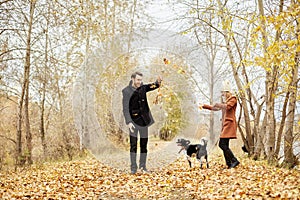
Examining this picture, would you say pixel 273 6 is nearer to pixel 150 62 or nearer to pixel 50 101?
pixel 150 62

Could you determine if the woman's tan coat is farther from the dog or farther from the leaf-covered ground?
the leaf-covered ground

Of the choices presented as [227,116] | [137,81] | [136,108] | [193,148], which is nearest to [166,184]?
[193,148]

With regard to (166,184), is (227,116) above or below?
above

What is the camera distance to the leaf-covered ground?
5.45m

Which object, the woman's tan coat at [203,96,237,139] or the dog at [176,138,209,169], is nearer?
the woman's tan coat at [203,96,237,139]

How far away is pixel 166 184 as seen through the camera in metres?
6.59

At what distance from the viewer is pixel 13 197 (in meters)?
6.16

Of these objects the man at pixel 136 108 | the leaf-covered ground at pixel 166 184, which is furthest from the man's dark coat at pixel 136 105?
the leaf-covered ground at pixel 166 184

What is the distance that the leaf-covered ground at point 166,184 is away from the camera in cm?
545

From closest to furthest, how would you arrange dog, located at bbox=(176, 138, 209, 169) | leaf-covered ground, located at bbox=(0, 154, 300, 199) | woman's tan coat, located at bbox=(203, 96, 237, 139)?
1. leaf-covered ground, located at bbox=(0, 154, 300, 199)
2. woman's tan coat, located at bbox=(203, 96, 237, 139)
3. dog, located at bbox=(176, 138, 209, 169)

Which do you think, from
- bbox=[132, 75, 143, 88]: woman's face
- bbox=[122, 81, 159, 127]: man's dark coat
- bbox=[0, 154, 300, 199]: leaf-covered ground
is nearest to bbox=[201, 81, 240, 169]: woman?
bbox=[0, 154, 300, 199]: leaf-covered ground

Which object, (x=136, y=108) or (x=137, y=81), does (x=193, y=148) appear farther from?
(x=137, y=81)

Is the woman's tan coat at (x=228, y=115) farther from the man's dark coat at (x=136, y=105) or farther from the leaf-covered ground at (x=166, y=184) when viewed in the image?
the man's dark coat at (x=136, y=105)

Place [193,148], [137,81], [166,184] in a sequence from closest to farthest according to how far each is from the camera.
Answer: [166,184] < [137,81] < [193,148]
